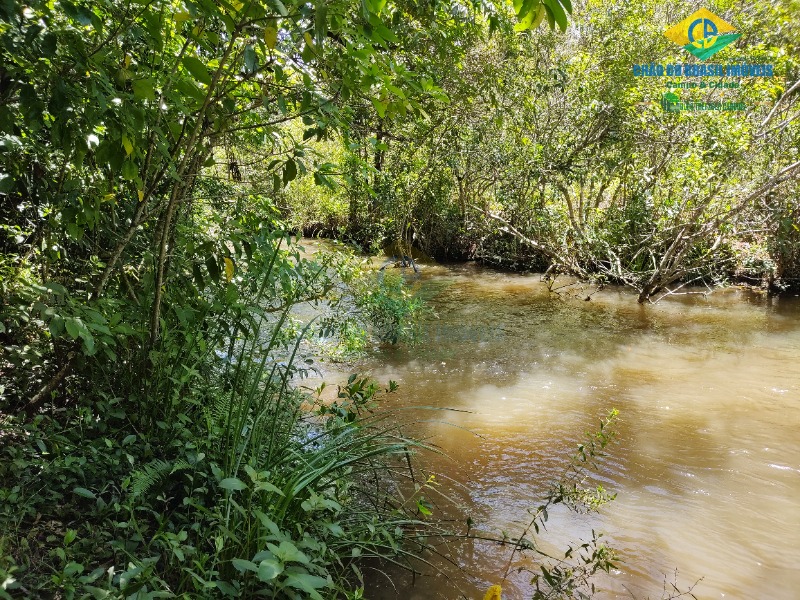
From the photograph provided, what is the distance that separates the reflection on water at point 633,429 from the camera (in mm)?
2869

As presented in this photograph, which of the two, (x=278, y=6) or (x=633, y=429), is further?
(x=633, y=429)

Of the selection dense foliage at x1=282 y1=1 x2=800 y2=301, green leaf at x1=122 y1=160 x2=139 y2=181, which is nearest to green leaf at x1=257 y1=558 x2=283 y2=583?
green leaf at x1=122 y1=160 x2=139 y2=181

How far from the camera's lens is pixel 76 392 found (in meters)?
2.66

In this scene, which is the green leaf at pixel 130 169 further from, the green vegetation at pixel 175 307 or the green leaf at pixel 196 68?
the green leaf at pixel 196 68

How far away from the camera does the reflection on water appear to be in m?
2.87

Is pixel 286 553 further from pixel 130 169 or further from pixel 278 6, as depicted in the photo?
pixel 278 6

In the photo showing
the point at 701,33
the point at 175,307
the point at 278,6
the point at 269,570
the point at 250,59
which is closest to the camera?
the point at 278,6

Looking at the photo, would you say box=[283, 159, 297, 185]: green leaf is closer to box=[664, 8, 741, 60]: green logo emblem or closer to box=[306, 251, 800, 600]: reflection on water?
box=[306, 251, 800, 600]: reflection on water

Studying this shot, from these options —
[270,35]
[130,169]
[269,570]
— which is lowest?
[269,570]

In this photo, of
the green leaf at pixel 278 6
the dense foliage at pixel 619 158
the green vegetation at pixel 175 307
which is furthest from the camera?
the dense foliage at pixel 619 158

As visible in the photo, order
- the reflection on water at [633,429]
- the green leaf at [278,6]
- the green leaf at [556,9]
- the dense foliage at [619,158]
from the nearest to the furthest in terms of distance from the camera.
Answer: the green leaf at [556,9], the green leaf at [278,6], the reflection on water at [633,429], the dense foliage at [619,158]

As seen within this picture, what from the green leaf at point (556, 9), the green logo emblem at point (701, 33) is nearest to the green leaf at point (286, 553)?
the green leaf at point (556, 9)

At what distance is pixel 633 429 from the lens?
460 cm

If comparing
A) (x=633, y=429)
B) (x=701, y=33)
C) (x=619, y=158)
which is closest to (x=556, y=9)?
(x=633, y=429)
